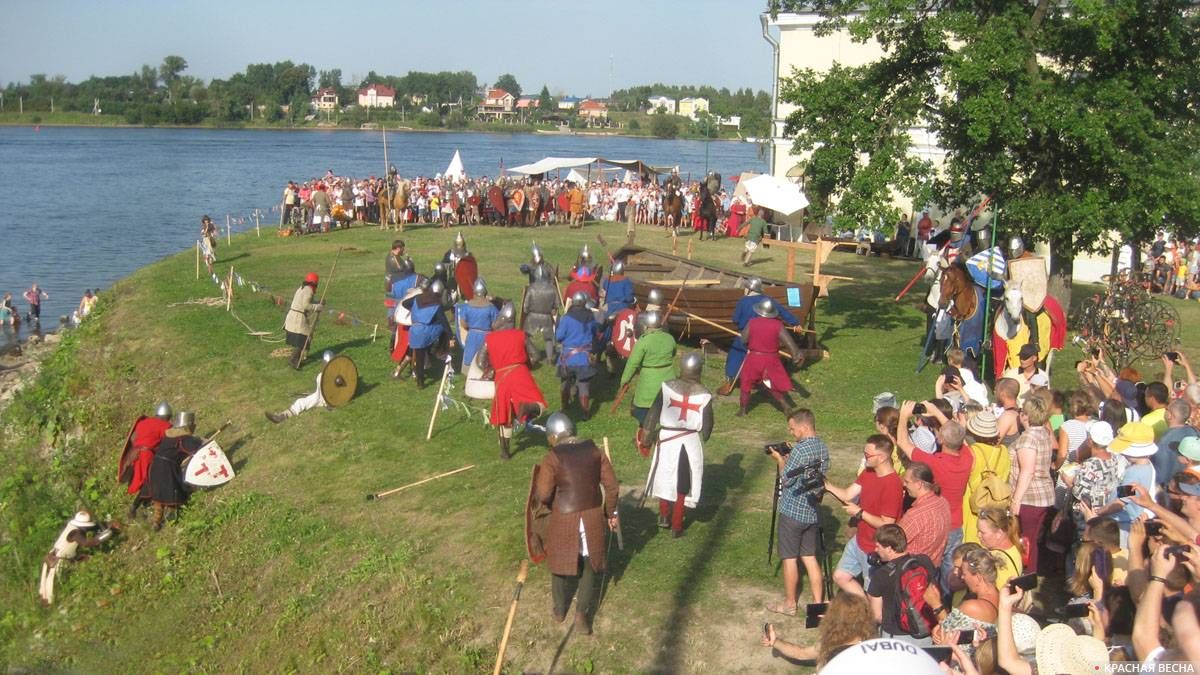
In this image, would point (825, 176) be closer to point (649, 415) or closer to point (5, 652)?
point (649, 415)

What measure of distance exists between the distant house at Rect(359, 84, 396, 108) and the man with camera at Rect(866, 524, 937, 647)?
540 feet

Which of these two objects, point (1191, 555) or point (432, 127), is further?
point (432, 127)

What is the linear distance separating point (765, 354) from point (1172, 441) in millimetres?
5369

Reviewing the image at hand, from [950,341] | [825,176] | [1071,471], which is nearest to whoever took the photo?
[1071,471]

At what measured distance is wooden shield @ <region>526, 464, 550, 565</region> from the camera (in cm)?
800

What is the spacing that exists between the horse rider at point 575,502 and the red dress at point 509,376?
3.46 m

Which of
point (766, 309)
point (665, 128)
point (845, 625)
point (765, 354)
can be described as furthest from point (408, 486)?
point (665, 128)

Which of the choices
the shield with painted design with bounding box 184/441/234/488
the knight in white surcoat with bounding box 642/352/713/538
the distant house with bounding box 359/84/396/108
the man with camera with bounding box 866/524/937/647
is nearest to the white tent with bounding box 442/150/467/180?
the shield with painted design with bounding box 184/441/234/488

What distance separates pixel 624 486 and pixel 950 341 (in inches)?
260

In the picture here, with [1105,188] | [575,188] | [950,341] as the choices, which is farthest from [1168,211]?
[575,188]

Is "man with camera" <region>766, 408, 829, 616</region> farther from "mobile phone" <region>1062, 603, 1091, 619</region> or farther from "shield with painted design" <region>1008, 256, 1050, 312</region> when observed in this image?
"shield with painted design" <region>1008, 256, 1050, 312</region>

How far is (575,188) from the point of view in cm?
3434

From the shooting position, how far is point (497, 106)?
170 metres

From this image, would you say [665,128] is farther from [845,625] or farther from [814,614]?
[845,625]
